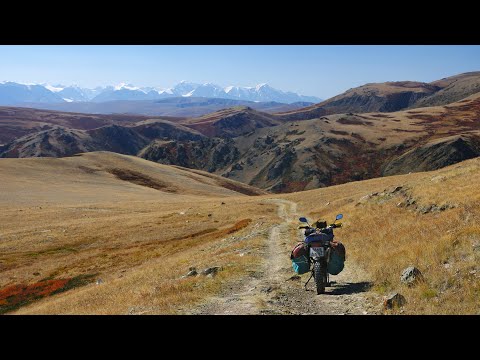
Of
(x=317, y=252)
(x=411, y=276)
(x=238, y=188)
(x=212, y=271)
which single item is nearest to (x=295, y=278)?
(x=317, y=252)

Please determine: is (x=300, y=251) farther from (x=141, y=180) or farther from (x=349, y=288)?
(x=141, y=180)

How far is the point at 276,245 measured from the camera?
31.7 m

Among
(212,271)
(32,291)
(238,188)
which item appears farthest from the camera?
(238,188)

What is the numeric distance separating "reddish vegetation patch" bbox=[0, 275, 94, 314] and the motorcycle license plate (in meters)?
28.8

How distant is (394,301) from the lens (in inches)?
456

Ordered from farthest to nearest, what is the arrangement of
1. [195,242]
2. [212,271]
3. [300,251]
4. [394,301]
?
[195,242] → [212,271] → [300,251] → [394,301]

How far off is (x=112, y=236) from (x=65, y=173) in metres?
85.4

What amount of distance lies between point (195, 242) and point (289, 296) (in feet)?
112
